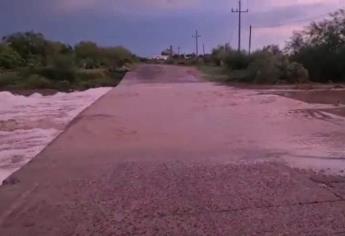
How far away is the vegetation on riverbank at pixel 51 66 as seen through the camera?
5450 cm

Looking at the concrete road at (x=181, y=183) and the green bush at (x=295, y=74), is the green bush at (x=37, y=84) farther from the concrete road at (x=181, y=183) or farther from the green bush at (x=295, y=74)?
the concrete road at (x=181, y=183)

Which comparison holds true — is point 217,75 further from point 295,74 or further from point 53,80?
point 53,80

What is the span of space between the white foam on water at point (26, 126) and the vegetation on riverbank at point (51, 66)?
57.5ft

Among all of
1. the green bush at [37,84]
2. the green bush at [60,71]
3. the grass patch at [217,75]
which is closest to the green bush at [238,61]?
the grass patch at [217,75]

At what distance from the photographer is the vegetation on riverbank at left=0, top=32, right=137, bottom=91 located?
5450 cm

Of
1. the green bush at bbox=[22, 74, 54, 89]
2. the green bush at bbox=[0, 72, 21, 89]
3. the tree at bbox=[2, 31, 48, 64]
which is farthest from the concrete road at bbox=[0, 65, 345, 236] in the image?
the tree at bbox=[2, 31, 48, 64]

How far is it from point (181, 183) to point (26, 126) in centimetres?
1207

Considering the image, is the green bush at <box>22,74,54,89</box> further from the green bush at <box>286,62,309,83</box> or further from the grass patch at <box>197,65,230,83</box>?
the green bush at <box>286,62,309,83</box>

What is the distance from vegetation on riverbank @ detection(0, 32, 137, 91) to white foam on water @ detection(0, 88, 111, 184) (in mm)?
17531

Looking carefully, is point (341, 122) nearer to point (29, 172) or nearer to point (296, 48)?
point (29, 172)

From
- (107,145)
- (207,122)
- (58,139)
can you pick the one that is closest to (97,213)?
(107,145)

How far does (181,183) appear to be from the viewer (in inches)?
396

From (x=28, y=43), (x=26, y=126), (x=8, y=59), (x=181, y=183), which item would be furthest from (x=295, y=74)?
(x=28, y=43)

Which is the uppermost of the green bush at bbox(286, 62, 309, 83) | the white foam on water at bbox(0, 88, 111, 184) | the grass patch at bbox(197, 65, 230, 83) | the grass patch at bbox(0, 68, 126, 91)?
the white foam on water at bbox(0, 88, 111, 184)
